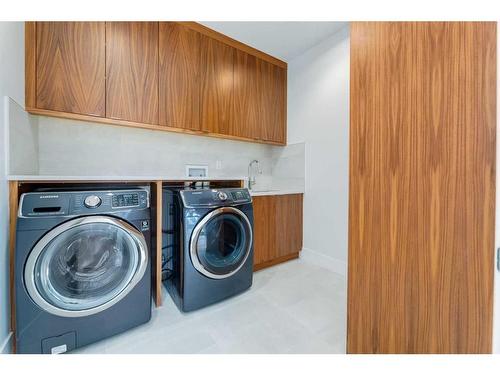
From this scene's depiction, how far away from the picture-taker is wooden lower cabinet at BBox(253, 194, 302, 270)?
6.67 ft

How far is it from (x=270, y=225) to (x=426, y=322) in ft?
4.87

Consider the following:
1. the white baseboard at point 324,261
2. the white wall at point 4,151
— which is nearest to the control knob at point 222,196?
the white wall at point 4,151

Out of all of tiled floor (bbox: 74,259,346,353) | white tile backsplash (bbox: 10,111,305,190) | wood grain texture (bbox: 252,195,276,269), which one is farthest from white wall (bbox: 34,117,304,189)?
tiled floor (bbox: 74,259,346,353)

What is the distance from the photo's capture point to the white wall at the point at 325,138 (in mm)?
2033

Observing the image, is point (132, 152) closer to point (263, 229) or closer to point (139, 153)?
point (139, 153)

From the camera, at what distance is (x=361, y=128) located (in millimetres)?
816

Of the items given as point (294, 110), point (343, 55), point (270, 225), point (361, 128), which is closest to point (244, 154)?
point (294, 110)

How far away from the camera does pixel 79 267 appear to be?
44.7 inches

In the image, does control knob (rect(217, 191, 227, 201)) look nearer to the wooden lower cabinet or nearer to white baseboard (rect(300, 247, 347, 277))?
the wooden lower cabinet

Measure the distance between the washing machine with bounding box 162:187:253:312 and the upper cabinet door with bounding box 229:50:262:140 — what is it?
96 centimetres

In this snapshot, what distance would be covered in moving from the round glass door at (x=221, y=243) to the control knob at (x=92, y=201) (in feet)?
1.81

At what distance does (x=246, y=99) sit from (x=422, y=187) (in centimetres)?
203

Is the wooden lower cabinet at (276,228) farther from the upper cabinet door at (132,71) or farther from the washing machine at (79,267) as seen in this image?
the upper cabinet door at (132,71)
